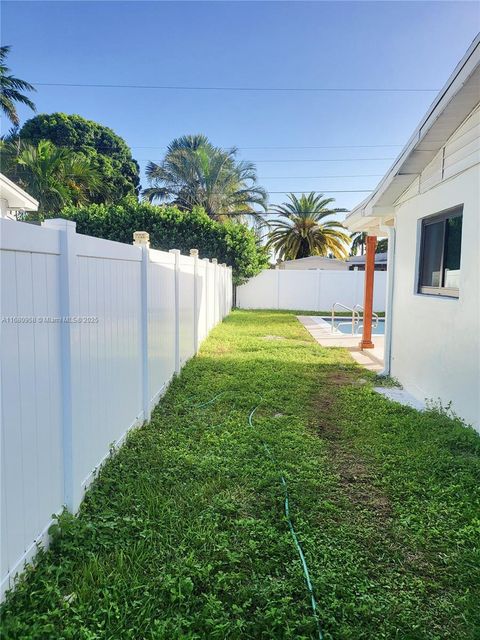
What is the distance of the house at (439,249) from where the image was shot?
4.10 meters

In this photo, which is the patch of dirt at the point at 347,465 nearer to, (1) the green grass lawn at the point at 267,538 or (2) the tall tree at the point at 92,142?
(1) the green grass lawn at the point at 267,538

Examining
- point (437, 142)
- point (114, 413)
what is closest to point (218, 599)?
point (114, 413)

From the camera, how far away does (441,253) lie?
5.20m

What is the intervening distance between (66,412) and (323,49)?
1599 centimetres

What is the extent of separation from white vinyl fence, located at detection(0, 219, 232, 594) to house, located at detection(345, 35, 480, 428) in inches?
127

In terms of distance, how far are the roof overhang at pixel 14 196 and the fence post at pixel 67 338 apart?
29.8 ft

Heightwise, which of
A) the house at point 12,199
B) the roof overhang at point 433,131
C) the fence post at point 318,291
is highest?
the house at point 12,199

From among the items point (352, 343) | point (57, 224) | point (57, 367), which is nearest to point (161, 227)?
point (352, 343)

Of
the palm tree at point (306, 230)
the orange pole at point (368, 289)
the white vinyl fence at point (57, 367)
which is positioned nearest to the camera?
the white vinyl fence at point (57, 367)

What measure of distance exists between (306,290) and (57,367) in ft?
59.8

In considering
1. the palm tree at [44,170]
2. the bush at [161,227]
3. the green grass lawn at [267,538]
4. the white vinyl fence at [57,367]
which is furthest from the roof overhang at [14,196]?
the green grass lawn at [267,538]

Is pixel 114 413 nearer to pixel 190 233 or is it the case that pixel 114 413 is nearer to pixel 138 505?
pixel 138 505

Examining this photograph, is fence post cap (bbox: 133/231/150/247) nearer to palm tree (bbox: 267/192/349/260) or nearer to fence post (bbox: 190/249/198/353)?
fence post (bbox: 190/249/198/353)

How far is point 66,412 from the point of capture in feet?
7.94
